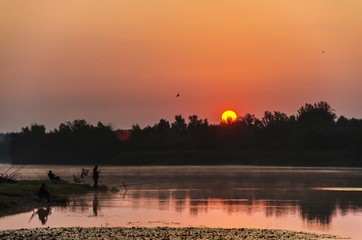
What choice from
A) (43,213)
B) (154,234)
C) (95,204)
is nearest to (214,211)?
(95,204)

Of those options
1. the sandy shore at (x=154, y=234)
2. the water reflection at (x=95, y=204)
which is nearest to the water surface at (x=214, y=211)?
the water reflection at (x=95, y=204)

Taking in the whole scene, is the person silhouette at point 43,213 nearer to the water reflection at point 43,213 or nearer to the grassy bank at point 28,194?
the water reflection at point 43,213

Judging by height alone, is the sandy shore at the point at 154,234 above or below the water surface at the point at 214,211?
below

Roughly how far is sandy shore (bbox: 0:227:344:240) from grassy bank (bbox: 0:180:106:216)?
10.3m

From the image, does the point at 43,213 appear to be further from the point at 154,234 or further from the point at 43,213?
the point at 154,234

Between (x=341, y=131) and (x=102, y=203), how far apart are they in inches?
5907

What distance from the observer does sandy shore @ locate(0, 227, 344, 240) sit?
34.8 meters

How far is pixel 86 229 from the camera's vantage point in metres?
37.6

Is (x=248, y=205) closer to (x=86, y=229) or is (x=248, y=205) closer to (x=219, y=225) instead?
(x=219, y=225)

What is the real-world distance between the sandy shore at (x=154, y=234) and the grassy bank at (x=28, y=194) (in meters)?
10.3

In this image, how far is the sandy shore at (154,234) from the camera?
3478cm

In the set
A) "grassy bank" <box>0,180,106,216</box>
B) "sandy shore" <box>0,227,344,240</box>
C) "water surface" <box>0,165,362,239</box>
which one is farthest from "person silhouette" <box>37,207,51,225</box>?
"sandy shore" <box>0,227,344,240</box>

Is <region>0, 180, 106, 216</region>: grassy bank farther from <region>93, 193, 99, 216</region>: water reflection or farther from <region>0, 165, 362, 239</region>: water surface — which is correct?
<region>93, 193, 99, 216</region>: water reflection

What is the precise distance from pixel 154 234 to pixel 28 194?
2287cm
